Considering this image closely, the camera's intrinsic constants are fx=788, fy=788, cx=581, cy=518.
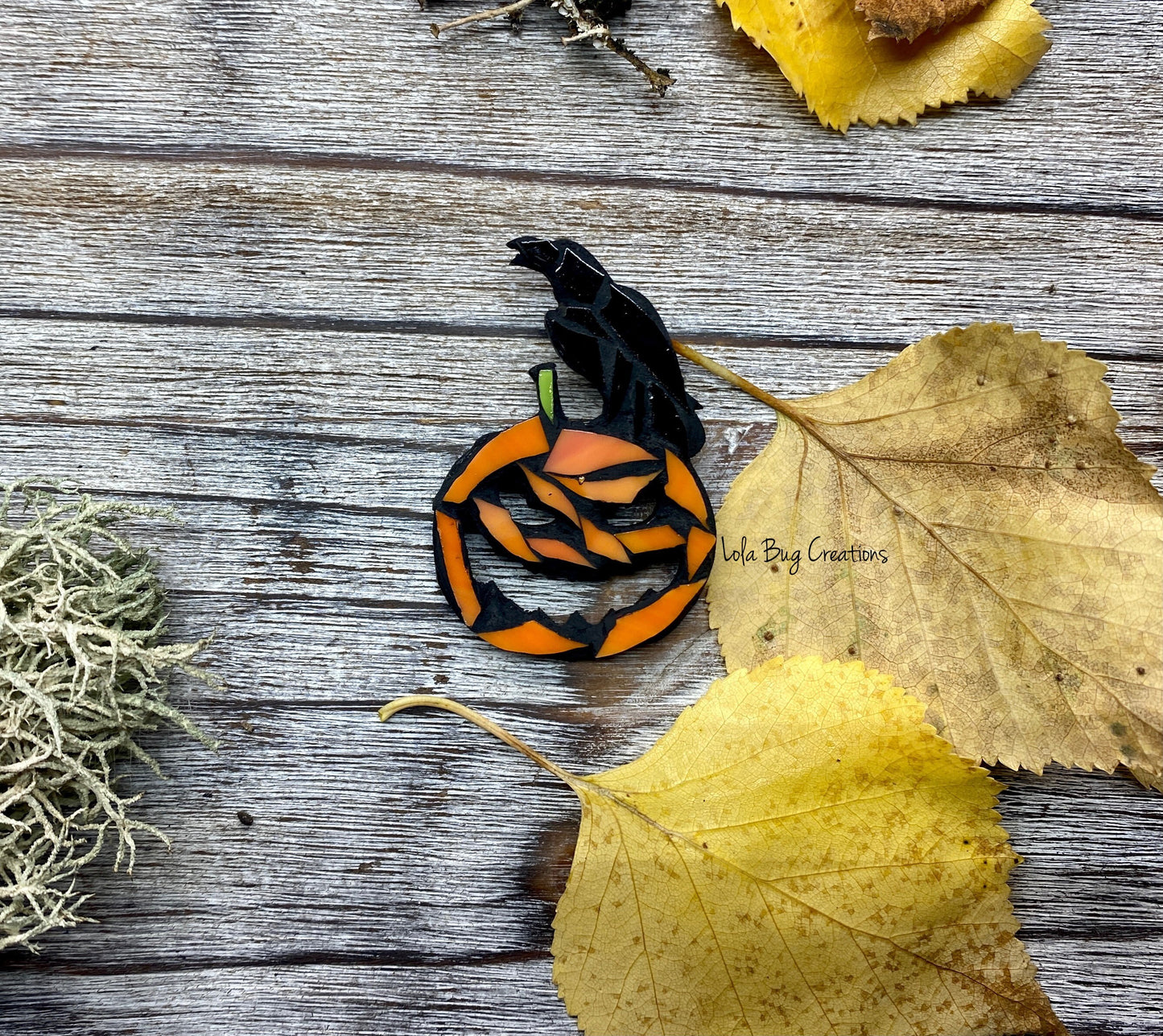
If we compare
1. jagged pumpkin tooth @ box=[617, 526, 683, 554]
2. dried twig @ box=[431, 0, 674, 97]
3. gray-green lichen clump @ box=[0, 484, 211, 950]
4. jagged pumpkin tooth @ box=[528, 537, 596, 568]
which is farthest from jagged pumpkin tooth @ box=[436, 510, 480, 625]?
dried twig @ box=[431, 0, 674, 97]

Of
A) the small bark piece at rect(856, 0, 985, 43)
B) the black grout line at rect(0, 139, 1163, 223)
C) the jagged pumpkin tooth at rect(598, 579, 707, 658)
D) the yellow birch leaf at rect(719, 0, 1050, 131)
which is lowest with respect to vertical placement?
the jagged pumpkin tooth at rect(598, 579, 707, 658)

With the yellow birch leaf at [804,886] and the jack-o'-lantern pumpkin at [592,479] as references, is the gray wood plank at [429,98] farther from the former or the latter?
the yellow birch leaf at [804,886]

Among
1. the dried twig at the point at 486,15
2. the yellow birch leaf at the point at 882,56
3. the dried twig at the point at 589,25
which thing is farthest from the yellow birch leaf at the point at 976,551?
the dried twig at the point at 486,15

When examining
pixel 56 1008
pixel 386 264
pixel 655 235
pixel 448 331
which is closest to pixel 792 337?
pixel 655 235

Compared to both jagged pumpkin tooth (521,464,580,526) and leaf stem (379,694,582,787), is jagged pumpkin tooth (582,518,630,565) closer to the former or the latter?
jagged pumpkin tooth (521,464,580,526)

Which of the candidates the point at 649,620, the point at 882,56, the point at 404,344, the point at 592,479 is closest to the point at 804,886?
the point at 649,620

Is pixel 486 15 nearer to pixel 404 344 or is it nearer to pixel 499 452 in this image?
pixel 404 344
